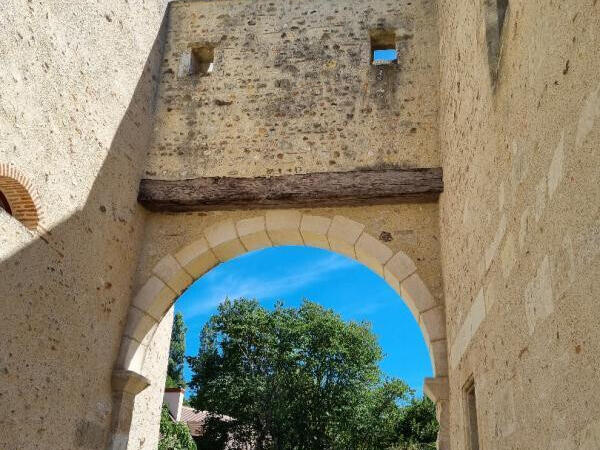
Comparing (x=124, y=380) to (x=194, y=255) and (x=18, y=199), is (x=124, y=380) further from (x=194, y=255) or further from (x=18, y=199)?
(x=18, y=199)

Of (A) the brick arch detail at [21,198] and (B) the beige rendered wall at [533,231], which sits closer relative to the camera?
(B) the beige rendered wall at [533,231]

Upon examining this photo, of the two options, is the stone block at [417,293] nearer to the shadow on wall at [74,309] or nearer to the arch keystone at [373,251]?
the arch keystone at [373,251]

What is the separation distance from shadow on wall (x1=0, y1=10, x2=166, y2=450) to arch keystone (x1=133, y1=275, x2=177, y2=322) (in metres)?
0.13

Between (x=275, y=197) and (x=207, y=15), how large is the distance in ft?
8.76

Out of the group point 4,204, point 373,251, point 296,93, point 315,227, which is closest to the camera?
point 4,204

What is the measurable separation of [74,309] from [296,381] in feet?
47.5

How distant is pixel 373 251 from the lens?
5730 mm

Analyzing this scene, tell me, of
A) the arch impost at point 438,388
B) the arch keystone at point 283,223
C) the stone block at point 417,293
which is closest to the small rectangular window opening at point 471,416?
the arch impost at point 438,388

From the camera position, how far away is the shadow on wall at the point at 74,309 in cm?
427

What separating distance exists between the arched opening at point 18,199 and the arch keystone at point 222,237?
1.89 metres

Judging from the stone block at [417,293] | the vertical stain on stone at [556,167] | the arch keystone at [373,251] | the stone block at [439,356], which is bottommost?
the vertical stain on stone at [556,167]

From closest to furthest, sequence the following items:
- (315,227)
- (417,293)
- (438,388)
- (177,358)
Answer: (438,388) < (417,293) < (315,227) < (177,358)

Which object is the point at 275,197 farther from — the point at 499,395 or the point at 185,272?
the point at 499,395

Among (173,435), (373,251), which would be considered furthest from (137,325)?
(173,435)
